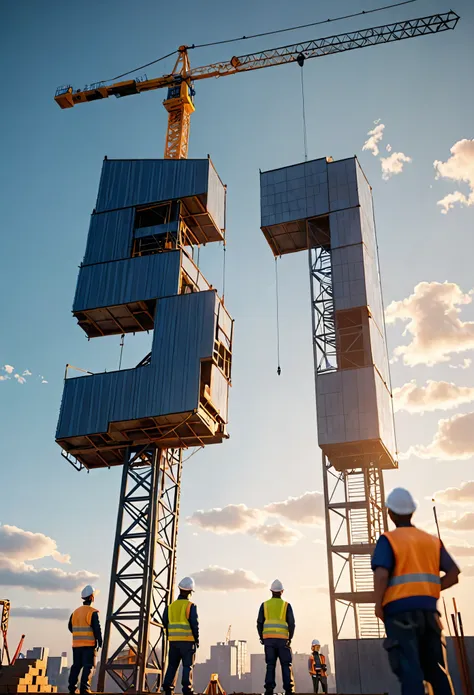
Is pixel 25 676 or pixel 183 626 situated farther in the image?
pixel 25 676

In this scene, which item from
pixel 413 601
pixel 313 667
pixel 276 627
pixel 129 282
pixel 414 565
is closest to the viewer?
pixel 413 601

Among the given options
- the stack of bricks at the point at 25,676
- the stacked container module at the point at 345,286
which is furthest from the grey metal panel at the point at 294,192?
the stack of bricks at the point at 25,676

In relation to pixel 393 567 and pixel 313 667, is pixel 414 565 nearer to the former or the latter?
pixel 393 567

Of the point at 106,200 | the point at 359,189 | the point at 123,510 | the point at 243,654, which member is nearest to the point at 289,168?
the point at 359,189

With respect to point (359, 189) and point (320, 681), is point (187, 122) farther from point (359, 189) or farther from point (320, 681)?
point (320, 681)

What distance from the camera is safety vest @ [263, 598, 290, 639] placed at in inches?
508

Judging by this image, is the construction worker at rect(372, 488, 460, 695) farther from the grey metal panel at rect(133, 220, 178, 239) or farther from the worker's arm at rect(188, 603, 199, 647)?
the grey metal panel at rect(133, 220, 178, 239)

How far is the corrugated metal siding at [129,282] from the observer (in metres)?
39.0

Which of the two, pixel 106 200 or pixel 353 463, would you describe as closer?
pixel 353 463

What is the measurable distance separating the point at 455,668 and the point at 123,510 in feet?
69.3

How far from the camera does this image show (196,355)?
3672 centimetres

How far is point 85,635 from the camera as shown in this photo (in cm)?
1348

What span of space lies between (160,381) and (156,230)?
10.7 meters

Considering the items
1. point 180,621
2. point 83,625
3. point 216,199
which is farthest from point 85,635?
point 216,199
